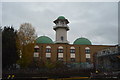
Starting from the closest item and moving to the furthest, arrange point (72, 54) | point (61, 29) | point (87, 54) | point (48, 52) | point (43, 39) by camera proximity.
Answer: point (48, 52) < point (72, 54) < point (87, 54) < point (43, 39) < point (61, 29)

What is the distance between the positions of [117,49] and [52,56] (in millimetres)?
16336

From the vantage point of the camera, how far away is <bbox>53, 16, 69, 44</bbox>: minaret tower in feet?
164

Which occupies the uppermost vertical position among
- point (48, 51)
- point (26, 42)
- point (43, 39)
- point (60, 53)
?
point (43, 39)

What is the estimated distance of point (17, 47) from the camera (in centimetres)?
3700

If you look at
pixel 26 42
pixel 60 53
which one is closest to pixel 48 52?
pixel 60 53

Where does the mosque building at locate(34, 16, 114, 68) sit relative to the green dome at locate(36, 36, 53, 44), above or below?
below

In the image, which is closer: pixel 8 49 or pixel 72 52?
pixel 8 49

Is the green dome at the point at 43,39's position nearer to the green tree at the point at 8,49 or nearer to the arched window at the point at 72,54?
the arched window at the point at 72,54

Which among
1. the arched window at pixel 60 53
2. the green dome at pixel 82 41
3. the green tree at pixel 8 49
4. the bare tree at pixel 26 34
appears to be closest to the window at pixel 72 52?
the arched window at pixel 60 53

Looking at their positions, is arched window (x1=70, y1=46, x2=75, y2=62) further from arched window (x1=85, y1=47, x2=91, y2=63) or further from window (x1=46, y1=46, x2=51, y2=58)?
window (x1=46, y1=46, x2=51, y2=58)

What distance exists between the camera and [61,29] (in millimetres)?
50938

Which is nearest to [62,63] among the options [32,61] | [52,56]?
[52,56]

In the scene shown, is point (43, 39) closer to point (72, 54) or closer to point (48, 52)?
point (48, 52)

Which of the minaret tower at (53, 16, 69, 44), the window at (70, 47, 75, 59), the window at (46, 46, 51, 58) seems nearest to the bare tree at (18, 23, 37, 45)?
the window at (46, 46, 51, 58)
